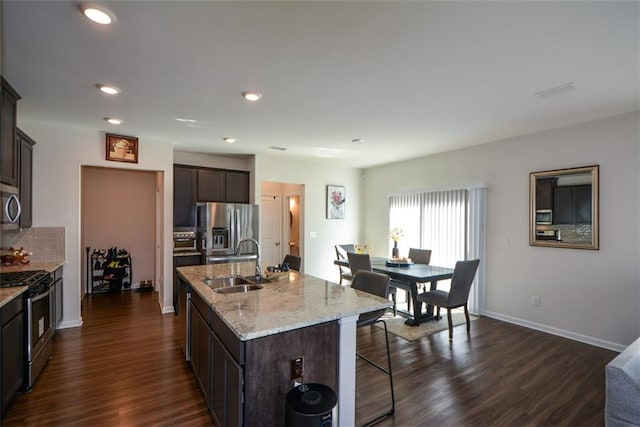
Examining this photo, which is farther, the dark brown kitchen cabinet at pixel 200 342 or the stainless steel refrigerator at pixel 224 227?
the stainless steel refrigerator at pixel 224 227

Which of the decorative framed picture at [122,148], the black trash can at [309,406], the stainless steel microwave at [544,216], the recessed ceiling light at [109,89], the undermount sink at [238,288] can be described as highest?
the recessed ceiling light at [109,89]

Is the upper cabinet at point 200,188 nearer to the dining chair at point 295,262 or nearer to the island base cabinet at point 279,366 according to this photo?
the dining chair at point 295,262

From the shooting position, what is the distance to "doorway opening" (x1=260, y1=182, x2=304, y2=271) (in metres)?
7.24

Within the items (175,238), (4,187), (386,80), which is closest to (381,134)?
(386,80)

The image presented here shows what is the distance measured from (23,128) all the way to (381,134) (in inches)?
176

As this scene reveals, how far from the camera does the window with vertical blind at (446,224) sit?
4.74 meters

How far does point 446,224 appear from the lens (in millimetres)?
5230

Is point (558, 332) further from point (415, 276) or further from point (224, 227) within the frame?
point (224, 227)

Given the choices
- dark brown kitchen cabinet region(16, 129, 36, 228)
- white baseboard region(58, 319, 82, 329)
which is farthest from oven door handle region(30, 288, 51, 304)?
white baseboard region(58, 319, 82, 329)

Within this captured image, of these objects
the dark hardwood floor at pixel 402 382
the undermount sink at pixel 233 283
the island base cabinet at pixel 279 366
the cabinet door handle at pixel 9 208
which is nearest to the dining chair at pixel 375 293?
the dark hardwood floor at pixel 402 382

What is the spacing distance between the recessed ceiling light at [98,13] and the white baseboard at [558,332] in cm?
536

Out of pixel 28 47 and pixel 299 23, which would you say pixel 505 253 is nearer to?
pixel 299 23

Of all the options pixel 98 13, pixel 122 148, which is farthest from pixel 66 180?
pixel 98 13

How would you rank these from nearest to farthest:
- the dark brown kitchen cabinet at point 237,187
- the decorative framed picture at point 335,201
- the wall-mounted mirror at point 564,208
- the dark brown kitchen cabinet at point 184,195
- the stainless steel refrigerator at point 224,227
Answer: the wall-mounted mirror at point 564,208, the stainless steel refrigerator at point 224,227, the dark brown kitchen cabinet at point 184,195, the dark brown kitchen cabinet at point 237,187, the decorative framed picture at point 335,201
